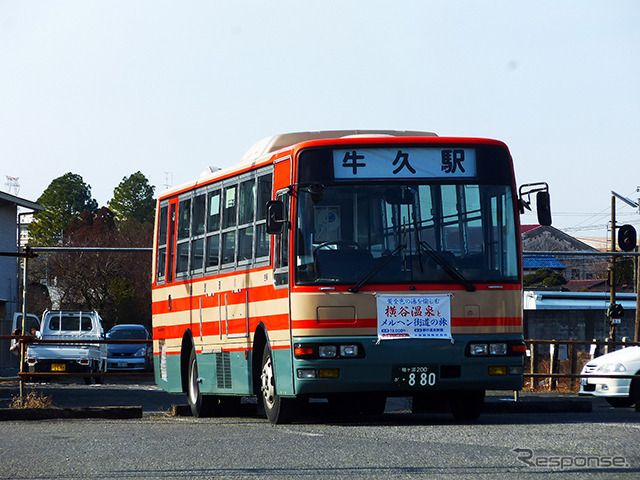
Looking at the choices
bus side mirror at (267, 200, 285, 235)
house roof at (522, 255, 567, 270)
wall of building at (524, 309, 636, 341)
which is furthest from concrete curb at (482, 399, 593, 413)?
house roof at (522, 255, 567, 270)

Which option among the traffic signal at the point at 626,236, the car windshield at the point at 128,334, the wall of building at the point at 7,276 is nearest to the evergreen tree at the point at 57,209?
the wall of building at the point at 7,276

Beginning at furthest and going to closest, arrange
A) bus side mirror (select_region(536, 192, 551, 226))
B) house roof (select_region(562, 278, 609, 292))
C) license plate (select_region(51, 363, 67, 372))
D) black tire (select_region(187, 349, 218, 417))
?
1. house roof (select_region(562, 278, 609, 292))
2. license plate (select_region(51, 363, 67, 372))
3. black tire (select_region(187, 349, 218, 417))
4. bus side mirror (select_region(536, 192, 551, 226))

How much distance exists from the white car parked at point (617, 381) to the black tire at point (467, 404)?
5060mm

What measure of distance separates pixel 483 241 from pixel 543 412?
12.6 ft

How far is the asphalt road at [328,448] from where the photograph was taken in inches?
345

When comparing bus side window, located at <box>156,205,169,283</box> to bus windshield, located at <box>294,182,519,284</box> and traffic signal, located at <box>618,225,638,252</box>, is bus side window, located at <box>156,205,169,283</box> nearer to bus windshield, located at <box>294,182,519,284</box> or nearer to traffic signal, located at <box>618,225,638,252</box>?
bus windshield, located at <box>294,182,519,284</box>

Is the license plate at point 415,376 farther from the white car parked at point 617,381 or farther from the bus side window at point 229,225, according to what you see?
the white car parked at point 617,381

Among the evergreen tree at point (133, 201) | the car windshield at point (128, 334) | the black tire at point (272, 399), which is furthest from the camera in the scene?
the evergreen tree at point (133, 201)

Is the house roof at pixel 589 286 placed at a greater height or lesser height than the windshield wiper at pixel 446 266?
greater

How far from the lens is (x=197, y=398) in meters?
17.2

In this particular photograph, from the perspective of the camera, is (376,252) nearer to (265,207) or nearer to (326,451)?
(265,207)

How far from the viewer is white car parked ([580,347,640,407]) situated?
62.2ft

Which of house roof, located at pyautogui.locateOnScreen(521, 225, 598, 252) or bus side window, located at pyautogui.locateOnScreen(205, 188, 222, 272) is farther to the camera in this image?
house roof, located at pyautogui.locateOnScreen(521, 225, 598, 252)

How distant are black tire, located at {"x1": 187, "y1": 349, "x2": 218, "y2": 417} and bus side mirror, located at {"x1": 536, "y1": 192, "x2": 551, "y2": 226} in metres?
5.78
